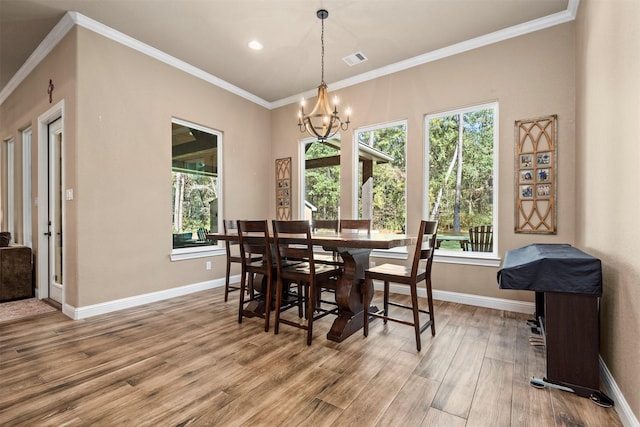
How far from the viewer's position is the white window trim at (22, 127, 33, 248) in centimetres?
432

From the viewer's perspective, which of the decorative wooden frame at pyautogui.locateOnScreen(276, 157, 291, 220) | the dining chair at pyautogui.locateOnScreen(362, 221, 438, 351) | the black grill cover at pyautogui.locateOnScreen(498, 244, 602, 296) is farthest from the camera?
the decorative wooden frame at pyautogui.locateOnScreen(276, 157, 291, 220)

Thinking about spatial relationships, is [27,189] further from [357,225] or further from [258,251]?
[357,225]

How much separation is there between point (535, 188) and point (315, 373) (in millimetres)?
2824

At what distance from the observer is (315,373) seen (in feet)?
6.57

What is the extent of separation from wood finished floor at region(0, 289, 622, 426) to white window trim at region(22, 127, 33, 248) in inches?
78.7

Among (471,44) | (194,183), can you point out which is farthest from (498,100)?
(194,183)

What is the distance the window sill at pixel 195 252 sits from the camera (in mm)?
3969

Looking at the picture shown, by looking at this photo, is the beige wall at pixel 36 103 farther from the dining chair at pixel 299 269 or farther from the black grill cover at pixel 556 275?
the black grill cover at pixel 556 275

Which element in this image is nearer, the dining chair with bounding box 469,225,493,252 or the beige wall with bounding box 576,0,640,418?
the beige wall with bounding box 576,0,640,418

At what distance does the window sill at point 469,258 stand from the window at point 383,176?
1.95ft

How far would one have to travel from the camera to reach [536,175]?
3.17 m

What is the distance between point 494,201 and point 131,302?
419 cm

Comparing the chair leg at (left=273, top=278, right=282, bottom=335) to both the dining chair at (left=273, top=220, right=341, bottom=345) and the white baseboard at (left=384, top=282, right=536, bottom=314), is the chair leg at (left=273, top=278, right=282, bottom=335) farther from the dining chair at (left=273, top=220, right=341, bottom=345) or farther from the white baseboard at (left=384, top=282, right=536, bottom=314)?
the white baseboard at (left=384, top=282, right=536, bottom=314)

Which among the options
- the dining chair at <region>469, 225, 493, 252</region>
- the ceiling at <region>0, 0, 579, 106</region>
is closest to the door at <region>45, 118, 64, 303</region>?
the ceiling at <region>0, 0, 579, 106</region>
